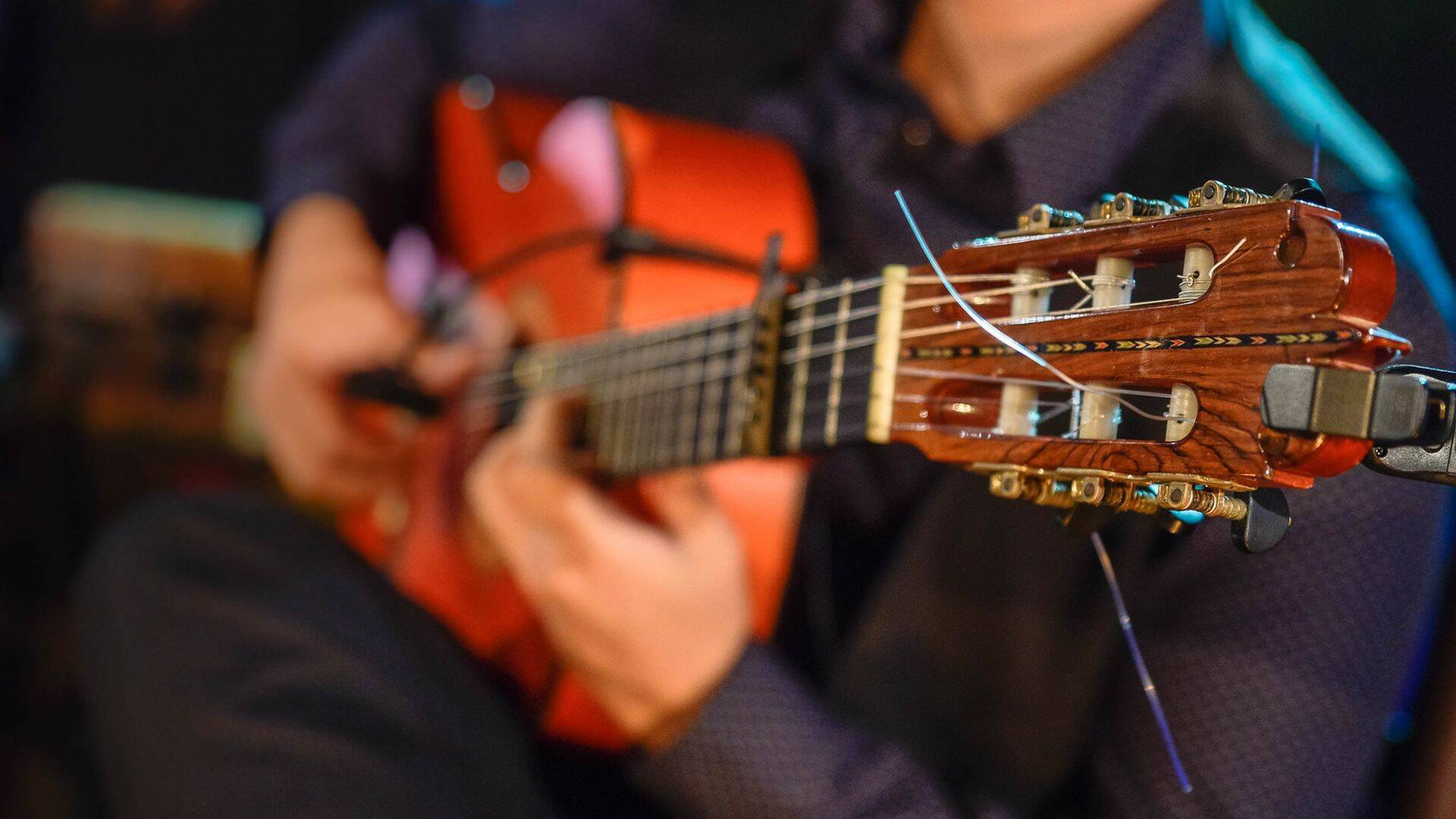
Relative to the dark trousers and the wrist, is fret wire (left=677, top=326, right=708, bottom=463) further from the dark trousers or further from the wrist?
the dark trousers

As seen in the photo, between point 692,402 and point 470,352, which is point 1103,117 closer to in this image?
point 692,402

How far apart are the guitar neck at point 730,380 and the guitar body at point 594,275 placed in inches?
2.1

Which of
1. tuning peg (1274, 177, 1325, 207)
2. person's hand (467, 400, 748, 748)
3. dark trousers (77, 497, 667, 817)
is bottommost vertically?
dark trousers (77, 497, 667, 817)

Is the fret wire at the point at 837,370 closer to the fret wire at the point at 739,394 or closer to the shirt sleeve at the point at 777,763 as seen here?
the fret wire at the point at 739,394

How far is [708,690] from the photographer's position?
72 cm

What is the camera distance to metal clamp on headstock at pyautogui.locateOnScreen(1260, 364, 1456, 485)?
1.10 feet

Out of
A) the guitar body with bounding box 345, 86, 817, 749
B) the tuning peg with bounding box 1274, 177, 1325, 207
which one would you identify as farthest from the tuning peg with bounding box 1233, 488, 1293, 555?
the guitar body with bounding box 345, 86, 817, 749

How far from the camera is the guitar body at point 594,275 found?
2.72ft

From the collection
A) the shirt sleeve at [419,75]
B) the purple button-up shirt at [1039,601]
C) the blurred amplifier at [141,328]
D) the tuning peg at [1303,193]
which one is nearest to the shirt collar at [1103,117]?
the purple button-up shirt at [1039,601]

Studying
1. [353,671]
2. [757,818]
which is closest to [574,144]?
[353,671]

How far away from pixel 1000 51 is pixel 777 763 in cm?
55

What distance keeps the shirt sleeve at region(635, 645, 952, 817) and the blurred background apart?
27.7 inches

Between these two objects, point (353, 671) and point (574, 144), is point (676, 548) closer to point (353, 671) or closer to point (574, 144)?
point (353, 671)

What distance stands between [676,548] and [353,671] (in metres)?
0.27
